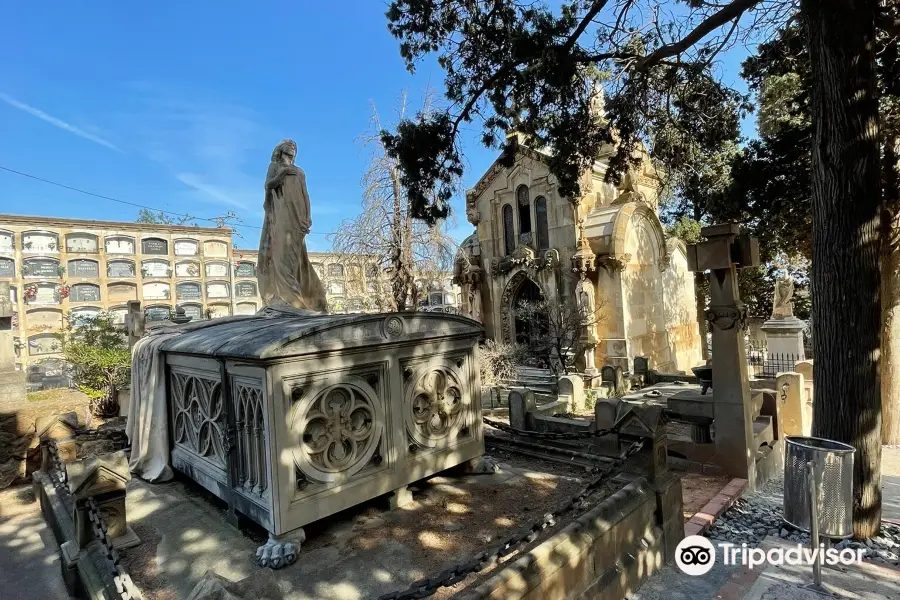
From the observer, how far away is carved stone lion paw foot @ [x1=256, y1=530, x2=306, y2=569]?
3.44 meters

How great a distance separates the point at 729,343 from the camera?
6.31 m

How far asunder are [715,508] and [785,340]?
43.3ft

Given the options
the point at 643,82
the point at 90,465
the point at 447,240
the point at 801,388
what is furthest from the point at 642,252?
the point at 90,465

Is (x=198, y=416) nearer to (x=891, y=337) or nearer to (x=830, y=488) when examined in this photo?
(x=830, y=488)

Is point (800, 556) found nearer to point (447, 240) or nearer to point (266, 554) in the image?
point (266, 554)

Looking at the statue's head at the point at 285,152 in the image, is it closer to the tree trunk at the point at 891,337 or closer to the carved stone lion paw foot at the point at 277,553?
the carved stone lion paw foot at the point at 277,553

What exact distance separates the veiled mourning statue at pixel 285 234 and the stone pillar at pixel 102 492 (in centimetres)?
246

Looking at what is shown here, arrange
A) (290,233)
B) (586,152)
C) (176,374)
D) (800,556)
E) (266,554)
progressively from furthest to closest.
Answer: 1. (586,152)
2. (290,233)
3. (176,374)
4. (800,556)
5. (266,554)

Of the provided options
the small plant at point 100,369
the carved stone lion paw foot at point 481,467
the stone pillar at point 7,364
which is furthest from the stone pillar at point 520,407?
the small plant at point 100,369

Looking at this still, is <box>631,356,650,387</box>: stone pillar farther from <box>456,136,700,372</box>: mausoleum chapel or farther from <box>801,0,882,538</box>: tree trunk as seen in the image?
<box>801,0,882,538</box>: tree trunk

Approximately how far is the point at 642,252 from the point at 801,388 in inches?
377

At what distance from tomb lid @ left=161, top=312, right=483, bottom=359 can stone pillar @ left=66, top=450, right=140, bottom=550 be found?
113 centimetres

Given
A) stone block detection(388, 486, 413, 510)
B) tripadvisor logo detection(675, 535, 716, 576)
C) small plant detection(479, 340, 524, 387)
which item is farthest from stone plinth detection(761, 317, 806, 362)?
stone block detection(388, 486, 413, 510)

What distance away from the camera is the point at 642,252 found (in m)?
17.9
